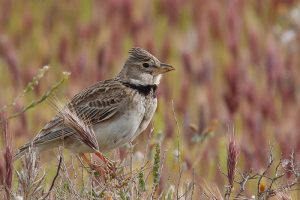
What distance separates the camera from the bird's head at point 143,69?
20.3ft

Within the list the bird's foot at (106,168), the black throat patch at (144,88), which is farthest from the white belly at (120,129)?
the bird's foot at (106,168)

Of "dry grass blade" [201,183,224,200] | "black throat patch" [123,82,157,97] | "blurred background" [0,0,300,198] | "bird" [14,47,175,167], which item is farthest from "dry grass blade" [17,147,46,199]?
"blurred background" [0,0,300,198]

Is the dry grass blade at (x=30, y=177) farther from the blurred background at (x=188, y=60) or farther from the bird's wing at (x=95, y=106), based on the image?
the blurred background at (x=188, y=60)

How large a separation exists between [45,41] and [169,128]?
132 inches

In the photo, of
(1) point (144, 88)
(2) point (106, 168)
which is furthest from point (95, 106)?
(2) point (106, 168)

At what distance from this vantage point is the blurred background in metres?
7.66

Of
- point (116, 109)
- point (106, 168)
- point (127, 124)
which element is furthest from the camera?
point (116, 109)

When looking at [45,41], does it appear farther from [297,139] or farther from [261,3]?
[297,139]

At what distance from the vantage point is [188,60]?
860cm

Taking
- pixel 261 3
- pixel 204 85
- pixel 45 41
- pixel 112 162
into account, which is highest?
pixel 261 3

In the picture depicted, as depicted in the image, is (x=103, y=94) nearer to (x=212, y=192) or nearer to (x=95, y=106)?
(x=95, y=106)

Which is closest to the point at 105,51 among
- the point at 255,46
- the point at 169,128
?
the point at 169,128

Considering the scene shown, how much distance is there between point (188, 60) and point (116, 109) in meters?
2.65

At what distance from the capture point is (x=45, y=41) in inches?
415
